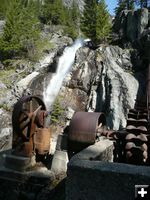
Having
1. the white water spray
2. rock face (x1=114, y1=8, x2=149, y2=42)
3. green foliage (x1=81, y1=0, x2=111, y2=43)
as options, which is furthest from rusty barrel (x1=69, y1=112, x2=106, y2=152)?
green foliage (x1=81, y1=0, x2=111, y2=43)

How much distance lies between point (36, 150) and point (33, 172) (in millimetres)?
747

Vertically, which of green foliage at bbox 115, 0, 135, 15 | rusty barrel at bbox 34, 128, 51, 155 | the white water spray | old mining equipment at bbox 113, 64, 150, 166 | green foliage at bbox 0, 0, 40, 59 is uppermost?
green foliage at bbox 115, 0, 135, 15

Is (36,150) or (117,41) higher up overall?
(117,41)

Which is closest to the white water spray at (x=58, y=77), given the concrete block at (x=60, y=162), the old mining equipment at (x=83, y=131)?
the concrete block at (x=60, y=162)

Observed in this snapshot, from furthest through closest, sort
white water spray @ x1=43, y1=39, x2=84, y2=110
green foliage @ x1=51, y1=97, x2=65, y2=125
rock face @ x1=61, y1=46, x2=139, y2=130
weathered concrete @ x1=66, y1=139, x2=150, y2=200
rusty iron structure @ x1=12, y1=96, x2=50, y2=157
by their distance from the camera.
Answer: white water spray @ x1=43, y1=39, x2=84, y2=110
green foliage @ x1=51, y1=97, x2=65, y2=125
rock face @ x1=61, y1=46, x2=139, y2=130
rusty iron structure @ x1=12, y1=96, x2=50, y2=157
weathered concrete @ x1=66, y1=139, x2=150, y2=200

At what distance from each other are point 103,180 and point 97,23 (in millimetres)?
32631

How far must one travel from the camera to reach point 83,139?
7.60m

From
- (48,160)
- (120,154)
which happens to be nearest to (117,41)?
→ (48,160)

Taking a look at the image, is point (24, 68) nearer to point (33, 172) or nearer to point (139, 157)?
point (33, 172)

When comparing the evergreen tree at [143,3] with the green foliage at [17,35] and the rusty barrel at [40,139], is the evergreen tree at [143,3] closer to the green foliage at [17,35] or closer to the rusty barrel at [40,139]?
the green foliage at [17,35]

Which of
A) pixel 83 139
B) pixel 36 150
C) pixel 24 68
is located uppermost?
pixel 24 68

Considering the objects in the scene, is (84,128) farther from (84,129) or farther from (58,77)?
(58,77)

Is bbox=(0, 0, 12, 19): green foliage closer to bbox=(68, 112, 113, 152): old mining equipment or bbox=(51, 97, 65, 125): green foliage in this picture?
bbox=(51, 97, 65, 125): green foliage

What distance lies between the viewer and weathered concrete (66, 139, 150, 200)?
A: 4840 millimetres
